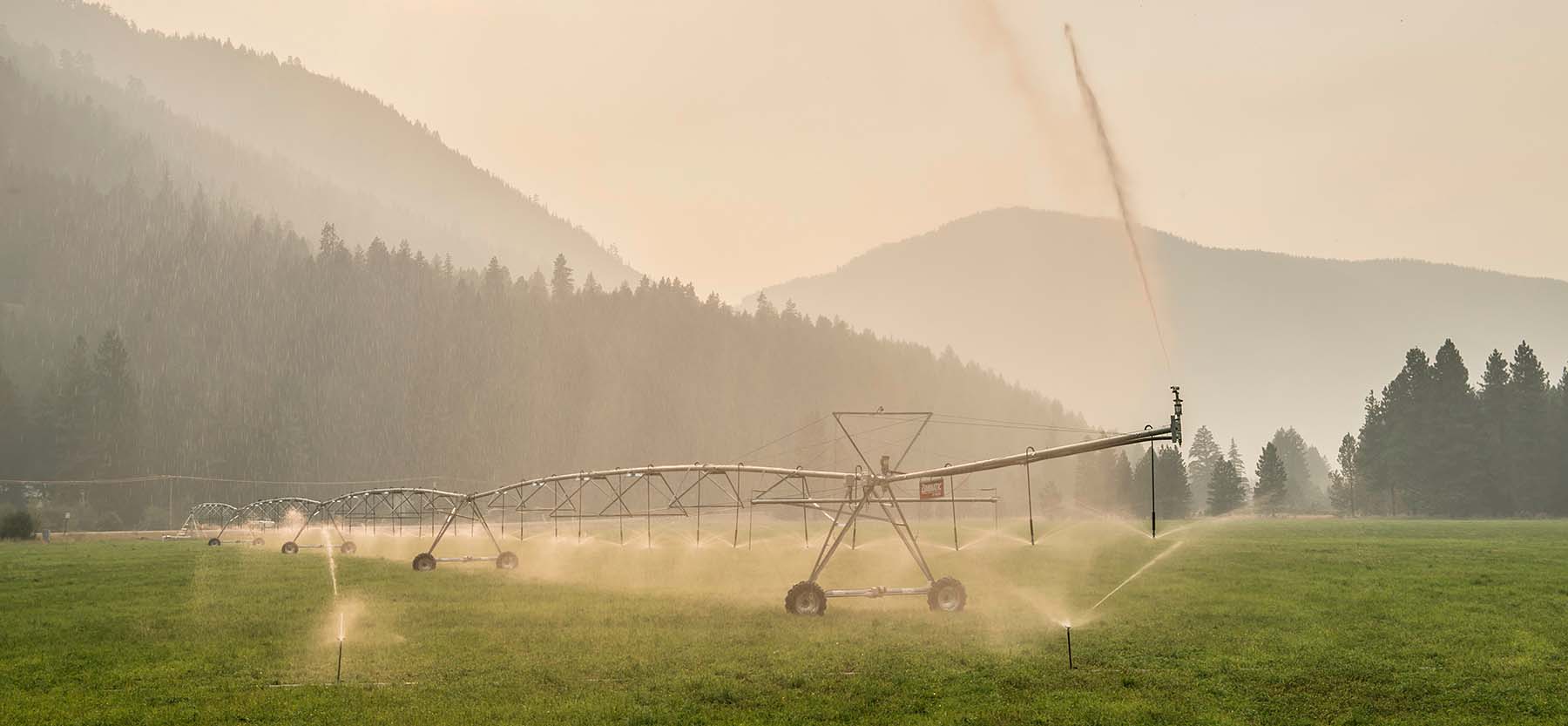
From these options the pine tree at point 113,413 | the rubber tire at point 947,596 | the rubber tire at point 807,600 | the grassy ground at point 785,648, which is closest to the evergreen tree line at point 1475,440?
the grassy ground at point 785,648

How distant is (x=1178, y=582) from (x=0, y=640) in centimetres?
4632

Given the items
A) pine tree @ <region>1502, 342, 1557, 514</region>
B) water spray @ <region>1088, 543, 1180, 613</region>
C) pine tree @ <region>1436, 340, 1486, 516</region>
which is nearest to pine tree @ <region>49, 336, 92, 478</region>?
water spray @ <region>1088, 543, 1180, 613</region>

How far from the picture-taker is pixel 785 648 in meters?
32.8

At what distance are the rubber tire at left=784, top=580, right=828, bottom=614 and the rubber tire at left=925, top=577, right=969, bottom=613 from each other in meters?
3.86

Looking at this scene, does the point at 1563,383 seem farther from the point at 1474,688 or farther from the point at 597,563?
the point at 1474,688

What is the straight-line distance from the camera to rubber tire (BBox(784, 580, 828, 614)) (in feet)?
131

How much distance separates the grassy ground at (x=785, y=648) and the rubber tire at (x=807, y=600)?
2.58 ft

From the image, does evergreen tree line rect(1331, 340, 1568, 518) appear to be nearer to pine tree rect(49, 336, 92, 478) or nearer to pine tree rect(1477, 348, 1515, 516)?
pine tree rect(1477, 348, 1515, 516)

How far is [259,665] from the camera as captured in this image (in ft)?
103

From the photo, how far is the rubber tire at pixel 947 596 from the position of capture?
40375mm

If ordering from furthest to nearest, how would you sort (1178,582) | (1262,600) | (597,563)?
(597,563) < (1178,582) < (1262,600)

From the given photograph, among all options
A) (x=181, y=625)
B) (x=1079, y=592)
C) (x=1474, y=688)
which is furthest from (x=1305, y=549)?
(x=181, y=625)

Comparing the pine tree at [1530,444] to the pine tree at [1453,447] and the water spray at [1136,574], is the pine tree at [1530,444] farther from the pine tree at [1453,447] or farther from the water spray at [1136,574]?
the water spray at [1136,574]

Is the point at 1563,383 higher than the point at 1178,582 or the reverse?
higher
